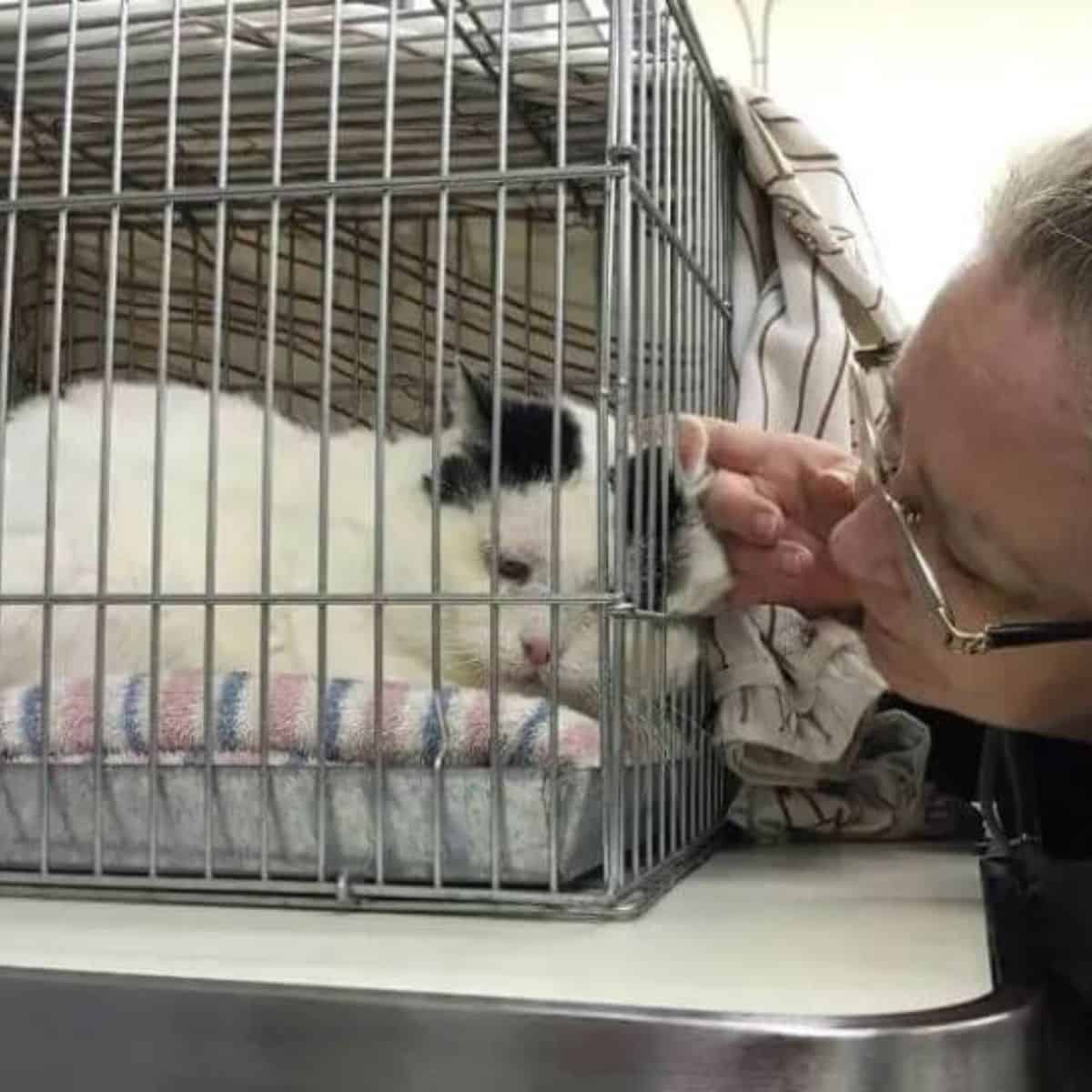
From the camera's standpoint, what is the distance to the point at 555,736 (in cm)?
67

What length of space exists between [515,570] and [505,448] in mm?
66

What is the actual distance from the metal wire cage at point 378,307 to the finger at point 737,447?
1.6 inches

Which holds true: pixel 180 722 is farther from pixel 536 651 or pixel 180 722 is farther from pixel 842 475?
pixel 842 475

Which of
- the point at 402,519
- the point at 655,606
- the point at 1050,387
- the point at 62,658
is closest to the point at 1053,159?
the point at 1050,387

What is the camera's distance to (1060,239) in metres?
0.63

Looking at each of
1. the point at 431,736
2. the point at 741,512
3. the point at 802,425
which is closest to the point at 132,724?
the point at 431,736

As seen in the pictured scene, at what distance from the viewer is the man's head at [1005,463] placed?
637 mm

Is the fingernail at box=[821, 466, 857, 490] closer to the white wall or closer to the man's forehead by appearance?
the man's forehead

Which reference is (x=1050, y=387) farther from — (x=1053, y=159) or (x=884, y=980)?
(x=884, y=980)

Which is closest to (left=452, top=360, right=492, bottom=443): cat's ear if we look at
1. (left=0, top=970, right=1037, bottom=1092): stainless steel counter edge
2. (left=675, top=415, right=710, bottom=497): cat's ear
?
(left=675, top=415, right=710, bottom=497): cat's ear

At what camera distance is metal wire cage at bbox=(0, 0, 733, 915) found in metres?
0.68

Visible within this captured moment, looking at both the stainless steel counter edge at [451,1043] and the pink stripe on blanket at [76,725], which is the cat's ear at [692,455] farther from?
the stainless steel counter edge at [451,1043]

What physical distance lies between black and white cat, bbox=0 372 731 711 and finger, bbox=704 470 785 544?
0.7 inches

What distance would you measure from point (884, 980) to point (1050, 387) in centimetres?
25
